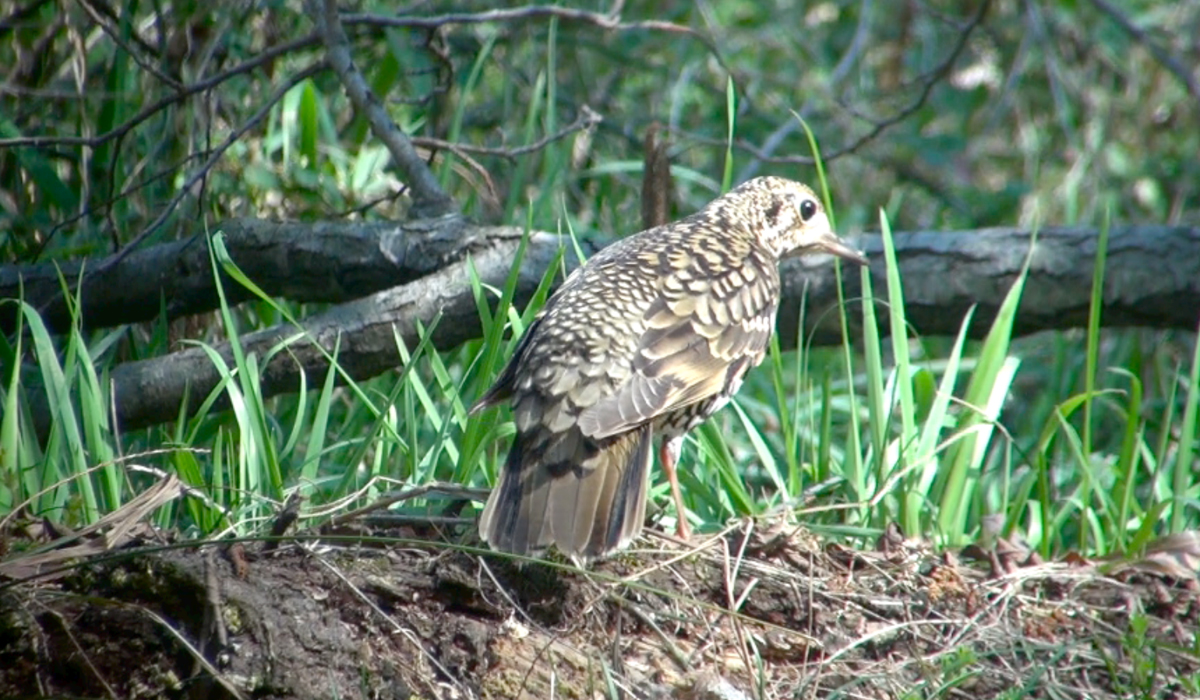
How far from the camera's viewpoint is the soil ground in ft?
9.87

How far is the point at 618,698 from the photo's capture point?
3258 mm

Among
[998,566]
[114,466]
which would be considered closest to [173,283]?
[114,466]

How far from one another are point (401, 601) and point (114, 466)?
3.40ft

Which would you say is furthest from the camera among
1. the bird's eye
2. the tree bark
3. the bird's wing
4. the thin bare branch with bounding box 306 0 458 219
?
the thin bare branch with bounding box 306 0 458 219

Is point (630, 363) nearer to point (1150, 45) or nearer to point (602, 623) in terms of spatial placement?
point (602, 623)

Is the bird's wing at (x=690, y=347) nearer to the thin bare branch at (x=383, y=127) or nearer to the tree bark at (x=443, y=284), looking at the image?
the tree bark at (x=443, y=284)

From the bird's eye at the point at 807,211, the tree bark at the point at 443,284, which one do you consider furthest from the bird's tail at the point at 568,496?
the bird's eye at the point at 807,211

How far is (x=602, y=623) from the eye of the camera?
3447 mm

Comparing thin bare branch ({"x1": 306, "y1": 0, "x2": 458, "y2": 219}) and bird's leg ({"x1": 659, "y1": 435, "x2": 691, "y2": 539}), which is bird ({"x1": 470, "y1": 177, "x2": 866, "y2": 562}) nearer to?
bird's leg ({"x1": 659, "y1": 435, "x2": 691, "y2": 539})

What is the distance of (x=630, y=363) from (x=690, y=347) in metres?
0.26

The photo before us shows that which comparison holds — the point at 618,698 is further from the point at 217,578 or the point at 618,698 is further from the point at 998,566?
the point at 998,566

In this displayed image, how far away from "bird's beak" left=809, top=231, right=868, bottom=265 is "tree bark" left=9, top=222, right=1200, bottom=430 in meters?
0.23

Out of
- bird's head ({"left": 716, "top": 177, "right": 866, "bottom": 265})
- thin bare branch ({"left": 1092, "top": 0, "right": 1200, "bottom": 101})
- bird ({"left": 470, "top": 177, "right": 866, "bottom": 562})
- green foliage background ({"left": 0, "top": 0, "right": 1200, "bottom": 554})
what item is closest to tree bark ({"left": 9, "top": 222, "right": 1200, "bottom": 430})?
green foliage background ({"left": 0, "top": 0, "right": 1200, "bottom": 554})

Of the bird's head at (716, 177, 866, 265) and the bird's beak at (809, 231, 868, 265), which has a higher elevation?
the bird's head at (716, 177, 866, 265)
